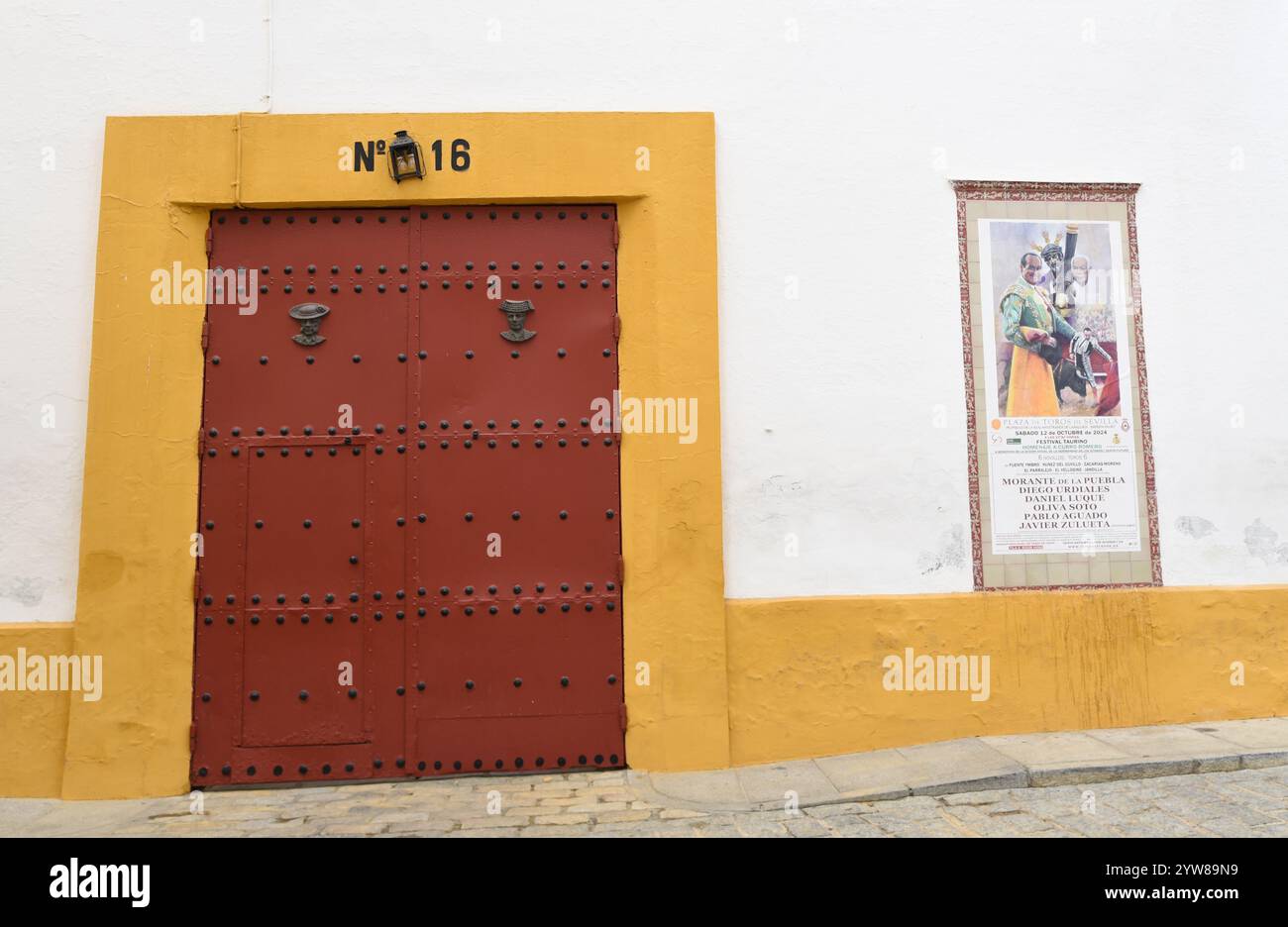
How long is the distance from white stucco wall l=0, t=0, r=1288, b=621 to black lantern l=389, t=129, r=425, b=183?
28 centimetres

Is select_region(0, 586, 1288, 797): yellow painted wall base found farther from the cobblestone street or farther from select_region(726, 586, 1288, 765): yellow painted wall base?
the cobblestone street

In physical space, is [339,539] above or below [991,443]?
below

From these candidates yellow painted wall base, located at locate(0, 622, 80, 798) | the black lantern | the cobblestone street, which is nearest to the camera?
the cobblestone street

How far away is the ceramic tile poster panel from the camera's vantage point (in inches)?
192

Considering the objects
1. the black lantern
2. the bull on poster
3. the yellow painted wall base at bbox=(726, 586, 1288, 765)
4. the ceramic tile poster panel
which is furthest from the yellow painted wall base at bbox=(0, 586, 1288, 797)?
the black lantern

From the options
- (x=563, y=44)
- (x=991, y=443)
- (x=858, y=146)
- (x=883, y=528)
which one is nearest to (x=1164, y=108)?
(x=858, y=146)

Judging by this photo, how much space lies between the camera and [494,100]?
16.0 feet

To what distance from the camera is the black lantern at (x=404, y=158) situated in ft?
15.4

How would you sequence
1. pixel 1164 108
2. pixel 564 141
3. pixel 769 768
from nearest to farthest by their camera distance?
pixel 769 768 → pixel 564 141 → pixel 1164 108

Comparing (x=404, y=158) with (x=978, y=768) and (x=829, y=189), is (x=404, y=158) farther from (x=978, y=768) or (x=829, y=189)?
(x=978, y=768)

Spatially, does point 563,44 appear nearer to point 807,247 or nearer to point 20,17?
point 807,247

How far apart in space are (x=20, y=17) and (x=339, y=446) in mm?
2710

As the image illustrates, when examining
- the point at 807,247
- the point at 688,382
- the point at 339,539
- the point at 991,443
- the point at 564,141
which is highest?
the point at 564,141

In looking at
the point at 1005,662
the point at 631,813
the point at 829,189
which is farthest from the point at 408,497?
the point at 1005,662
